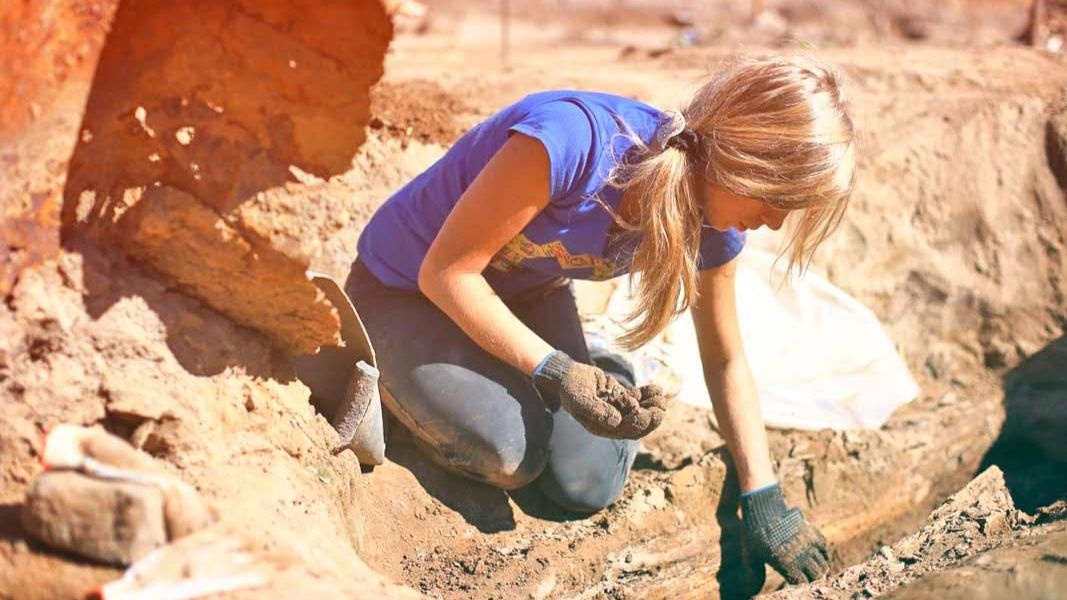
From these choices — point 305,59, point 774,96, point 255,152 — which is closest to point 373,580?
point 255,152

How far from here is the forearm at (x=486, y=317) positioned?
7.86 ft

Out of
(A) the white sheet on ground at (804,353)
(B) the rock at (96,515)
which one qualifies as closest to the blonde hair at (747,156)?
(A) the white sheet on ground at (804,353)

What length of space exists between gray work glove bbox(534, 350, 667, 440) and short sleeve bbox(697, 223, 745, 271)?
1.33 feet

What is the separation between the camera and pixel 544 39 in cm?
766

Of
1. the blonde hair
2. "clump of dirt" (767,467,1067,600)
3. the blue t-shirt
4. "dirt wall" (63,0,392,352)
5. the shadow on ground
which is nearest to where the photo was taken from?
"dirt wall" (63,0,392,352)

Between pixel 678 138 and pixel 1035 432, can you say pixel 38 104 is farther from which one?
pixel 1035 432

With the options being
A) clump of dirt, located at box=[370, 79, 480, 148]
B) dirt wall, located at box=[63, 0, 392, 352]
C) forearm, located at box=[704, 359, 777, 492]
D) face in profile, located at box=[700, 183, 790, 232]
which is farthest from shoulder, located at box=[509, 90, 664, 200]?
clump of dirt, located at box=[370, 79, 480, 148]

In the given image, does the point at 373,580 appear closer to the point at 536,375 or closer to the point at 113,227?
the point at 536,375

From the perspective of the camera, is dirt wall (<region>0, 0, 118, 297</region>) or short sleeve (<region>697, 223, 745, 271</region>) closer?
dirt wall (<region>0, 0, 118, 297</region>)

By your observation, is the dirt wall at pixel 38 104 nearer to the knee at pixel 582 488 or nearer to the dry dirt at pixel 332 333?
the dry dirt at pixel 332 333

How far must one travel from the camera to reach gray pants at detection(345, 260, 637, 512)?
2.62m

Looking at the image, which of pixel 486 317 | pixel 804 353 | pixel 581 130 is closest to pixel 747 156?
pixel 581 130

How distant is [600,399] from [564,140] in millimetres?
522

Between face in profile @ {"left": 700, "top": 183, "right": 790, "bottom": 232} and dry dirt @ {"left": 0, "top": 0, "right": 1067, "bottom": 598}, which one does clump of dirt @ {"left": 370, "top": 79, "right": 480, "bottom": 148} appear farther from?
face in profile @ {"left": 700, "top": 183, "right": 790, "bottom": 232}
